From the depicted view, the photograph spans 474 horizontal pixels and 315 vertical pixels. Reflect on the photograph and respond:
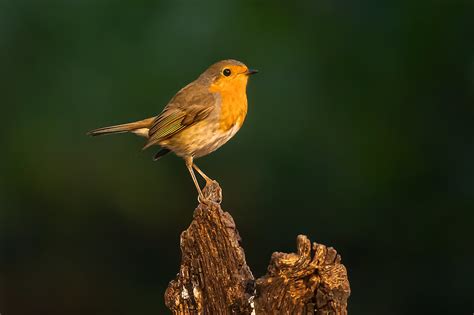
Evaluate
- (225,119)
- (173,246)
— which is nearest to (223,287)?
(225,119)

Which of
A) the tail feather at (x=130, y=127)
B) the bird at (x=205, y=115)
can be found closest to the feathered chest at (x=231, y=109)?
the bird at (x=205, y=115)

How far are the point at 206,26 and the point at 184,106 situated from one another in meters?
1.13

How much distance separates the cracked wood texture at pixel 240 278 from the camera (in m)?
3.08

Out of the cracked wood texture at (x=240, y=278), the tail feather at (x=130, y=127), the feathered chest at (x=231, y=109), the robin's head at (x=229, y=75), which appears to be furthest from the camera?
the tail feather at (x=130, y=127)

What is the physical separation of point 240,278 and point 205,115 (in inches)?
74.0

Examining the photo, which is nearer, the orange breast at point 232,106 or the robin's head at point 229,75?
the orange breast at point 232,106

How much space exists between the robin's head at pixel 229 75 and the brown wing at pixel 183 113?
0.10 metres

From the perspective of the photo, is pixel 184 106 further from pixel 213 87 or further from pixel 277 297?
pixel 277 297

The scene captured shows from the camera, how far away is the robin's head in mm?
5301

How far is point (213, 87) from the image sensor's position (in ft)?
17.5

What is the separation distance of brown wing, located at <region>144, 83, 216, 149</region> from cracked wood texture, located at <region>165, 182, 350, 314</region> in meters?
1.52

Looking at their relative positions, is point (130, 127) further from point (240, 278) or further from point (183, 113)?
point (240, 278)

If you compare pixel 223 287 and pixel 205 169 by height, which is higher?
pixel 205 169

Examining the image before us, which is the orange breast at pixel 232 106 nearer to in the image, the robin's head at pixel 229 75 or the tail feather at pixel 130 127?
the robin's head at pixel 229 75
